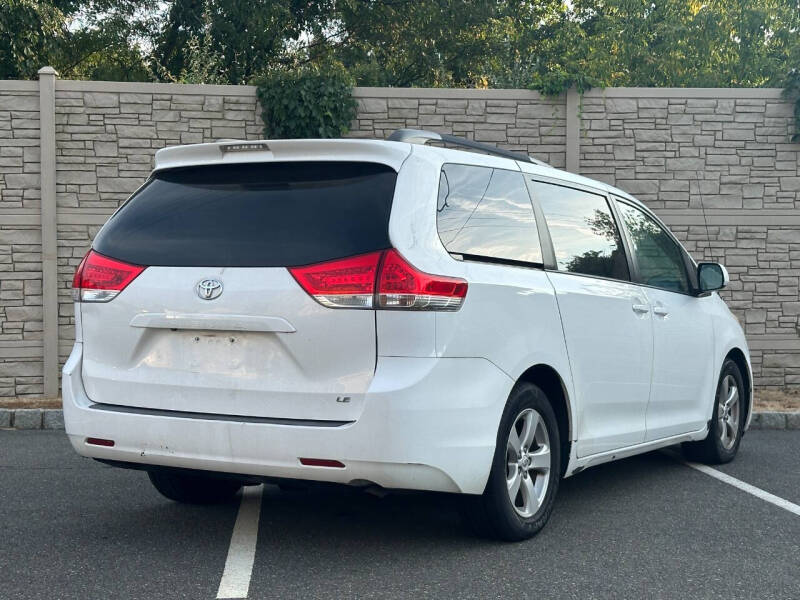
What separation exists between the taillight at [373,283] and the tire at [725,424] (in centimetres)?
363

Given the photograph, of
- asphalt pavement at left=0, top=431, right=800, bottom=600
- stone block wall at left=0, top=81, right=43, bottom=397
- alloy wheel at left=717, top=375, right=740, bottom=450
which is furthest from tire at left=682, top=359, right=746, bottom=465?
stone block wall at left=0, top=81, right=43, bottom=397

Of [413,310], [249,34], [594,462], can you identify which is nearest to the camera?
[413,310]

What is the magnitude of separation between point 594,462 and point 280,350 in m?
2.07

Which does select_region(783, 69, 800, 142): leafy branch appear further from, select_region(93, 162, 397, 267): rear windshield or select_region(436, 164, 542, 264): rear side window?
select_region(93, 162, 397, 267): rear windshield

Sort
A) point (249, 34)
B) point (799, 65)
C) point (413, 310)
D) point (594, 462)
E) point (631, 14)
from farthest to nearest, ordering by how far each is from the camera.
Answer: point (631, 14) → point (249, 34) → point (799, 65) → point (594, 462) → point (413, 310)

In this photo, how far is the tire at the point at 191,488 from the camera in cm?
546

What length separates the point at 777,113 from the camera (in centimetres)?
1254

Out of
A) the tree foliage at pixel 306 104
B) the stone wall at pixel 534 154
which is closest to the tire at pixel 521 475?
the tree foliage at pixel 306 104

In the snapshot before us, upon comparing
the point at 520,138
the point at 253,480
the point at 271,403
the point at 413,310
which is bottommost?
the point at 253,480

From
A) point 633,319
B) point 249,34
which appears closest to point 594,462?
point 633,319

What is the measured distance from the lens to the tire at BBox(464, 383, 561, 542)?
4.55 meters

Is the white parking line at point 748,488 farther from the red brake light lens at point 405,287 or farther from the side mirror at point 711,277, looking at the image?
the red brake light lens at point 405,287

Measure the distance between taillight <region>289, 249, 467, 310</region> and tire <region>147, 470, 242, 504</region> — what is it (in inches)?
64.1

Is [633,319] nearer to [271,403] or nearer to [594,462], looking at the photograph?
[594,462]
